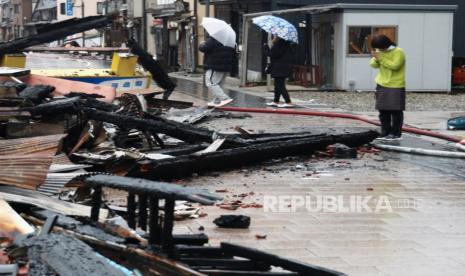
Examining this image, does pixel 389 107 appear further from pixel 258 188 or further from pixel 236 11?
pixel 236 11

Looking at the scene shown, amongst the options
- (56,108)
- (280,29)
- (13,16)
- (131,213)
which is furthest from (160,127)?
(13,16)

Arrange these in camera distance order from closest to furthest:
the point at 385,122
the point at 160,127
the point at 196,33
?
the point at 160,127 < the point at 385,122 < the point at 196,33

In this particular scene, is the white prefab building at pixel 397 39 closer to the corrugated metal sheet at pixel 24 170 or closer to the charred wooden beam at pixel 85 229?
the corrugated metal sheet at pixel 24 170

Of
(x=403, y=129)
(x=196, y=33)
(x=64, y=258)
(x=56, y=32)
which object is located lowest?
(x=403, y=129)

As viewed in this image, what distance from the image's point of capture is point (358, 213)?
22.5 ft

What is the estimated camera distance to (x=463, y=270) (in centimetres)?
514

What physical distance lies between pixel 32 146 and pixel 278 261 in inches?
145

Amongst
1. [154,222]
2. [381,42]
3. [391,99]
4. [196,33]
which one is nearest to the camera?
[154,222]

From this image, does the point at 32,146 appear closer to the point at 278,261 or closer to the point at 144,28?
the point at 278,261

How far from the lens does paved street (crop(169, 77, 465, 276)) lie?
5434mm

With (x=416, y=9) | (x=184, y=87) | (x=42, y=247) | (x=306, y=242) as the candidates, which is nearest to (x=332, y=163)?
(x=306, y=242)

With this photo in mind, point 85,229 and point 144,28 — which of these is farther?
point 144,28

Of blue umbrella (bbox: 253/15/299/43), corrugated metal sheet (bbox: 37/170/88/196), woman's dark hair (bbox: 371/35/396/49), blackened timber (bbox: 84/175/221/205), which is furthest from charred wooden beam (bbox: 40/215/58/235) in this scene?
blue umbrella (bbox: 253/15/299/43)

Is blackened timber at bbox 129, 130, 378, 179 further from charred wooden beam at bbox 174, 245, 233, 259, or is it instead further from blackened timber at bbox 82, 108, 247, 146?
charred wooden beam at bbox 174, 245, 233, 259
